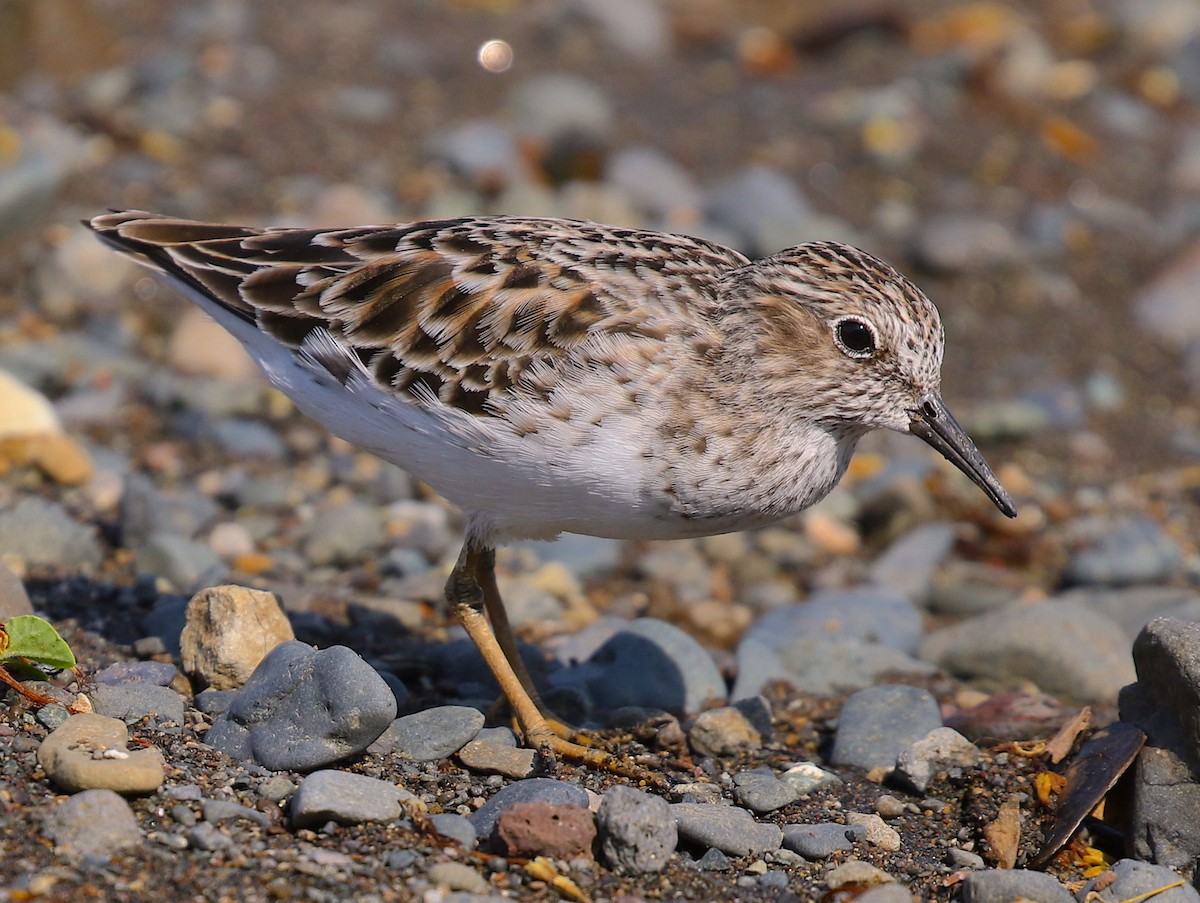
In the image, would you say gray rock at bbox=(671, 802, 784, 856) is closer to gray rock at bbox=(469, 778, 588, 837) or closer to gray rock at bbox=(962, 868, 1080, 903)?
gray rock at bbox=(469, 778, 588, 837)

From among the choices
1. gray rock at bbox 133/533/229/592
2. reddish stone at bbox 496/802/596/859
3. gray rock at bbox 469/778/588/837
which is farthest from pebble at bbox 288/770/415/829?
gray rock at bbox 133/533/229/592

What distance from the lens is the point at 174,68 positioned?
12.8m

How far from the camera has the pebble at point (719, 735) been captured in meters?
6.32

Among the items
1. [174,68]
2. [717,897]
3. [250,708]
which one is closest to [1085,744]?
[717,897]

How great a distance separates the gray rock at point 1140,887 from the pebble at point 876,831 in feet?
2.32

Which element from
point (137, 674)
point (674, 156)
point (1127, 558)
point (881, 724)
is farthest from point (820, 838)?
point (674, 156)

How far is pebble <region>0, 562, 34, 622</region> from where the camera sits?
6.13 m

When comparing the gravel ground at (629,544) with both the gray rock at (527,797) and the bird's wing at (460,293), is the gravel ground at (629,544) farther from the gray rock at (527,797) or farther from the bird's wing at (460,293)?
the bird's wing at (460,293)

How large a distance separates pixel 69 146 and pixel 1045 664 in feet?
27.9

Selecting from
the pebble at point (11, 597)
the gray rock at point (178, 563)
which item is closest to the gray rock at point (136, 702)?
the pebble at point (11, 597)

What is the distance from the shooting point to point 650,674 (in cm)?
694

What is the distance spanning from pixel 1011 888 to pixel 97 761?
127 inches

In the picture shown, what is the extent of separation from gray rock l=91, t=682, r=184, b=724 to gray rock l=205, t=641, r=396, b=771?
0.73ft

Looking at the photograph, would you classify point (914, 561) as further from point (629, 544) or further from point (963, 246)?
point (963, 246)
